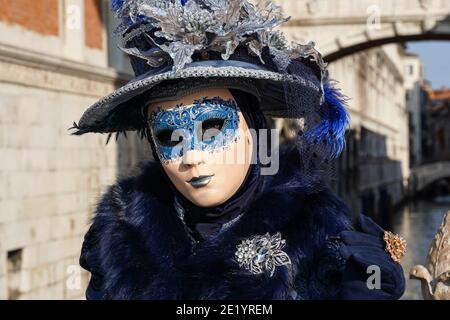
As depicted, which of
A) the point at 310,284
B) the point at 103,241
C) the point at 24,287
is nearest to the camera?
the point at 310,284

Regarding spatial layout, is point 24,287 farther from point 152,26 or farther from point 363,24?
point 363,24

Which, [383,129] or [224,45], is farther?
[383,129]

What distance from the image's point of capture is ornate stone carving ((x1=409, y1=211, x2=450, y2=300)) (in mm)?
2393

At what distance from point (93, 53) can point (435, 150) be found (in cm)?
6831

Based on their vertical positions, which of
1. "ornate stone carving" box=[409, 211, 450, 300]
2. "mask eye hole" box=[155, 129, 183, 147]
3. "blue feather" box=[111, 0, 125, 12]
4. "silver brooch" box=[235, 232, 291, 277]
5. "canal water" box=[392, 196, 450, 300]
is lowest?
"canal water" box=[392, 196, 450, 300]

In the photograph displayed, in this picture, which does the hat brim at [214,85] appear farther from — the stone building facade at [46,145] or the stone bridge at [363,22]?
the stone bridge at [363,22]

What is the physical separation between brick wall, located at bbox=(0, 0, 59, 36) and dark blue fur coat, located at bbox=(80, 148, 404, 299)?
4919 mm

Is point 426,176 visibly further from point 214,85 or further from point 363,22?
point 214,85

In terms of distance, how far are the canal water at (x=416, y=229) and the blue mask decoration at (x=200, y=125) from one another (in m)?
8.59

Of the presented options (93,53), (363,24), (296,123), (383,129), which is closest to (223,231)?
(296,123)

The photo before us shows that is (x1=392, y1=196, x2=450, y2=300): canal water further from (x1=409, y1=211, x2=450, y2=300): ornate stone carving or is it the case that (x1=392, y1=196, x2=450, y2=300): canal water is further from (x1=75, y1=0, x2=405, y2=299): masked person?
(x1=75, y1=0, x2=405, y2=299): masked person

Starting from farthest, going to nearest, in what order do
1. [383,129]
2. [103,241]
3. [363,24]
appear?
[383,129], [363,24], [103,241]

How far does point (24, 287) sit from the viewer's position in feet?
23.3

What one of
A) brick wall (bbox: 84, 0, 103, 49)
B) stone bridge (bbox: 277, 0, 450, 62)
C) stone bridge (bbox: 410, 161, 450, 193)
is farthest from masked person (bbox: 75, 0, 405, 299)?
stone bridge (bbox: 410, 161, 450, 193)
